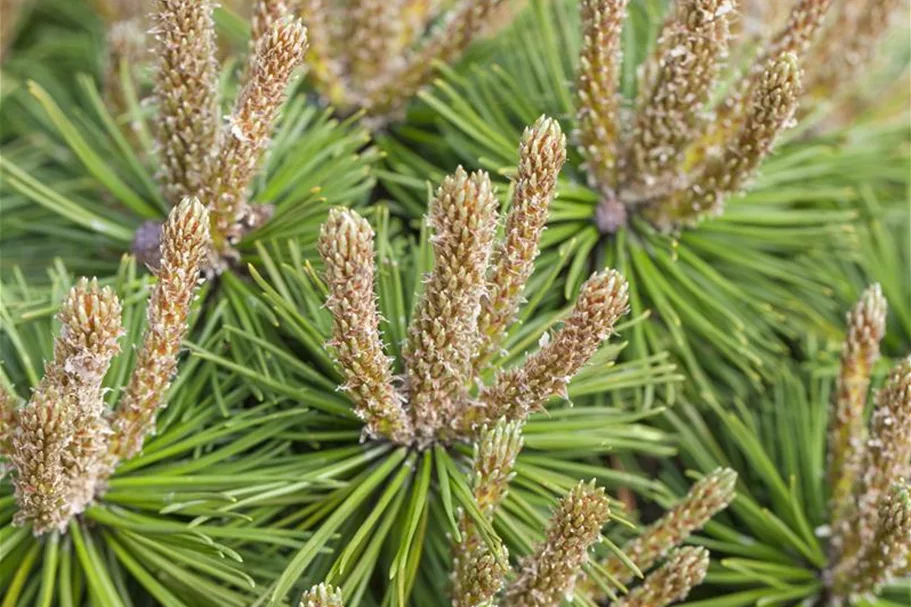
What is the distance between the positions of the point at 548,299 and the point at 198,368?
0.19 metres

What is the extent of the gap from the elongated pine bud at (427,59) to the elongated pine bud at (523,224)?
19 cm

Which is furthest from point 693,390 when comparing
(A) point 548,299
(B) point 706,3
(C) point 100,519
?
(C) point 100,519

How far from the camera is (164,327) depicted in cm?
45

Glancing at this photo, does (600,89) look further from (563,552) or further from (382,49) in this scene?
(563,552)

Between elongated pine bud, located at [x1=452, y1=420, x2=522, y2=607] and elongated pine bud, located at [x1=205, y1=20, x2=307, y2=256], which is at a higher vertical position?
elongated pine bud, located at [x1=205, y1=20, x2=307, y2=256]

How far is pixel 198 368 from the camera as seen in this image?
53cm

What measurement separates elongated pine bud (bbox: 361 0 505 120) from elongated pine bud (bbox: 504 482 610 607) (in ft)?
0.96

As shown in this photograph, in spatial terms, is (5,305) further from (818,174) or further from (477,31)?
(818,174)

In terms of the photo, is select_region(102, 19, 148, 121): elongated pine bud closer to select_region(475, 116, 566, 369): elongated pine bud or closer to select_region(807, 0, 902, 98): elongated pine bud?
select_region(475, 116, 566, 369): elongated pine bud

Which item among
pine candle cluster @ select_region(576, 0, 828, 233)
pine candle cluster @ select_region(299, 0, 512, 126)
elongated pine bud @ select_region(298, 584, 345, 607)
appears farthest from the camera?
pine candle cluster @ select_region(299, 0, 512, 126)

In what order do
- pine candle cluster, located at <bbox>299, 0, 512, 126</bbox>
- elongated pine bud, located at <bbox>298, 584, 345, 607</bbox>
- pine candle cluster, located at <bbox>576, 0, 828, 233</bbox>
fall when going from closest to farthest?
elongated pine bud, located at <bbox>298, 584, 345, 607</bbox> < pine candle cluster, located at <bbox>576, 0, 828, 233</bbox> < pine candle cluster, located at <bbox>299, 0, 512, 126</bbox>

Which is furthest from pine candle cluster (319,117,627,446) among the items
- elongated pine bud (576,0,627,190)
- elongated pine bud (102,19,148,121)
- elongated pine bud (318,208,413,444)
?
elongated pine bud (102,19,148,121)

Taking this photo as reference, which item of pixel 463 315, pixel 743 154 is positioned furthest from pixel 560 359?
pixel 743 154

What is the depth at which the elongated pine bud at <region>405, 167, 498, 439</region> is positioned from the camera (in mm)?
414
